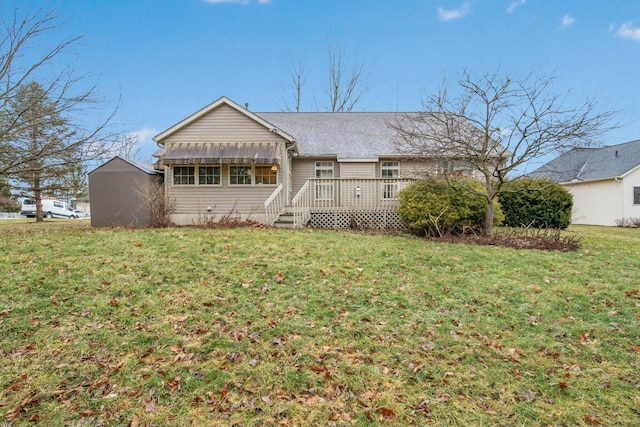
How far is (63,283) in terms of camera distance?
207 inches

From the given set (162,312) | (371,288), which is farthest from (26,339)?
(371,288)

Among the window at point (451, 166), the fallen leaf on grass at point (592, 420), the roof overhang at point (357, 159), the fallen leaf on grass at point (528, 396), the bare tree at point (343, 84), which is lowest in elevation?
the fallen leaf on grass at point (592, 420)

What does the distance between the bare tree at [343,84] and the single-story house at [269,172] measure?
13097 millimetres

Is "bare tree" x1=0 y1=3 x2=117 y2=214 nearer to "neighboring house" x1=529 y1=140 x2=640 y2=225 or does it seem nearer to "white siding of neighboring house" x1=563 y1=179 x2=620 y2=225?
"neighboring house" x1=529 y1=140 x2=640 y2=225

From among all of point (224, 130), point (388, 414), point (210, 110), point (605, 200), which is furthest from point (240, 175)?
point (605, 200)

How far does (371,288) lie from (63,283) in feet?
16.4

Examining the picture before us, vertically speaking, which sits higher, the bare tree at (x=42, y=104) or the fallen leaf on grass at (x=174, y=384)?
the bare tree at (x=42, y=104)

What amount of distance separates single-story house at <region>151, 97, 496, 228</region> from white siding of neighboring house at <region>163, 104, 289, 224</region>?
0.04 metres

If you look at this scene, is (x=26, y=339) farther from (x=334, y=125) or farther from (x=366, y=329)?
(x=334, y=125)

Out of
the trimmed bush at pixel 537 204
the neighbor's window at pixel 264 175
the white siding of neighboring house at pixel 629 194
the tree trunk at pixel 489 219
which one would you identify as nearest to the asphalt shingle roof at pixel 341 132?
the neighbor's window at pixel 264 175

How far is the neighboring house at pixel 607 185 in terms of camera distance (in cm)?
1938

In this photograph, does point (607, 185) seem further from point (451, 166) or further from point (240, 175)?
point (240, 175)

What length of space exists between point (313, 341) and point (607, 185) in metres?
24.8

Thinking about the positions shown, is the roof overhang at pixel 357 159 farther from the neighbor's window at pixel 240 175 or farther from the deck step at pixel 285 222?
the deck step at pixel 285 222
